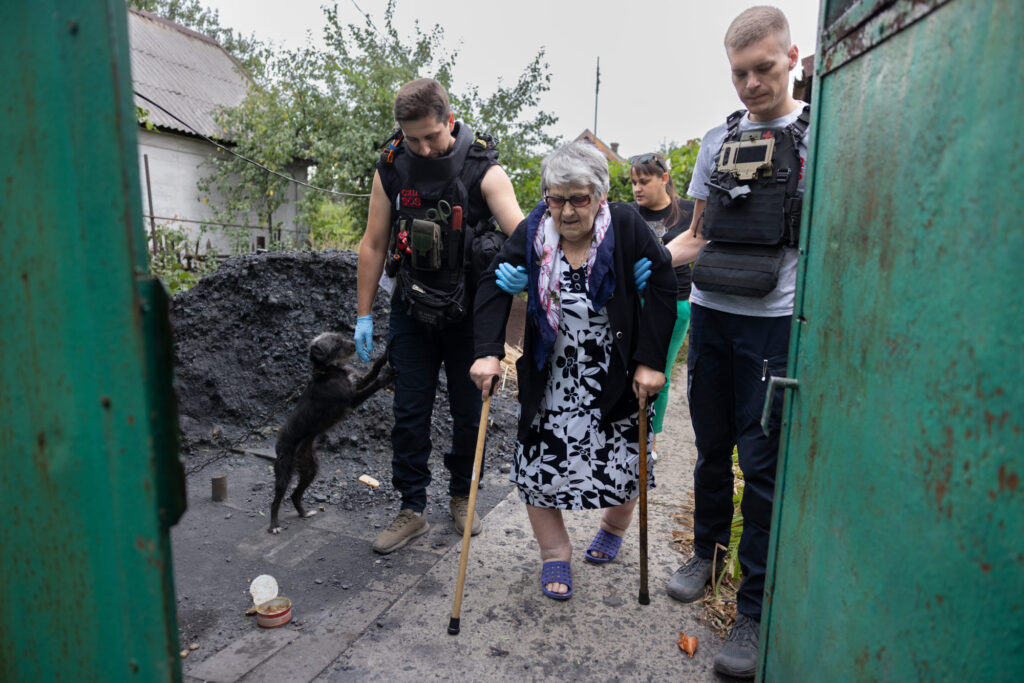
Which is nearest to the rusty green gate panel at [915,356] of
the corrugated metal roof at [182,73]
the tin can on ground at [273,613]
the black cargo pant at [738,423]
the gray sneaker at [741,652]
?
the black cargo pant at [738,423]

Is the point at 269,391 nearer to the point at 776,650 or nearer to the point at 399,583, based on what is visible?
the point at 399,583

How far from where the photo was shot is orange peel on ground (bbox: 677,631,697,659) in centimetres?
261

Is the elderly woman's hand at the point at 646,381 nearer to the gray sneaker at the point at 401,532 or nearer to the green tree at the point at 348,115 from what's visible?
the gray sneaker at the point at 401,532

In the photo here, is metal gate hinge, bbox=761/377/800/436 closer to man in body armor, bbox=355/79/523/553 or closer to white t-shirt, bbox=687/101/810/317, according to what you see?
white t-shirt, bbox=687/101/810/317

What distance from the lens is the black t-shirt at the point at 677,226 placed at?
4.57m

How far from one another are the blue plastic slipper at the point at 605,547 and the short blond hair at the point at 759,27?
2299 mm

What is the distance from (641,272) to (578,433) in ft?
2.51

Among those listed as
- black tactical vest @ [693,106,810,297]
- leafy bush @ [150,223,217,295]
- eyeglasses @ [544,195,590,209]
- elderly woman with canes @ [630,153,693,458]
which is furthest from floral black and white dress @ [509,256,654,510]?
leafy bush @ [150,223,217,295]

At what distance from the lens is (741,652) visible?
2.44 meters

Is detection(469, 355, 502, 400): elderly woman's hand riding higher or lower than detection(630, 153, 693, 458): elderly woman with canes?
lower

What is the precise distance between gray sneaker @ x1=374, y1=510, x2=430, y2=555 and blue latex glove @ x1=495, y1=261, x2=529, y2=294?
4.66 feet

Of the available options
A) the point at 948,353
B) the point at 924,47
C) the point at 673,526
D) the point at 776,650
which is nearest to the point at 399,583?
the point at 673,526

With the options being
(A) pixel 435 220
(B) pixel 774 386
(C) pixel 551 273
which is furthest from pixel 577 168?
(B) pixel 774 386

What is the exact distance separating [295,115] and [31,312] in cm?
1265
